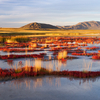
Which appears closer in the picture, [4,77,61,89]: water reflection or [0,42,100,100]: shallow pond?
[0,42,100,100]: shallow pond

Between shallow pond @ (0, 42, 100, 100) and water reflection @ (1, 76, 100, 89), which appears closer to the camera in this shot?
shallow pond @ (0, 42, 100, 100)

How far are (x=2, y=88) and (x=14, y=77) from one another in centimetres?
161

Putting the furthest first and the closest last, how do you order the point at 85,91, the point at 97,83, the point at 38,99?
the point at 97,83, the point at 85,91, the point at 38,99

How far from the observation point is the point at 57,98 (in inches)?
251

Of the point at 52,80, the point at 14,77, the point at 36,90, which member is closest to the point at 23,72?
the point at 14,77

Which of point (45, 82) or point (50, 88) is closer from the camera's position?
point (50, 88)

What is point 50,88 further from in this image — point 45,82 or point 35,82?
point 35,82

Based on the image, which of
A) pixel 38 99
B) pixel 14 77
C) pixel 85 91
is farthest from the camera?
pixel 14 77

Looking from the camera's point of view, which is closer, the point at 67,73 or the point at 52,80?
the point at 52,80

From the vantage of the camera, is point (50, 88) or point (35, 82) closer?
point (50, 88)

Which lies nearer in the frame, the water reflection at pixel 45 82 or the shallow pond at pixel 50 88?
the shallow pond at pixel 50 88

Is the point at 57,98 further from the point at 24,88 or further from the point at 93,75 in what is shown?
the point at 93,75

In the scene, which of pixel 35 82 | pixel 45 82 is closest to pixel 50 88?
pixel 45 82

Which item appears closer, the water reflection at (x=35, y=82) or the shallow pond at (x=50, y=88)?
the shallow pond at (x=50, y=88)
